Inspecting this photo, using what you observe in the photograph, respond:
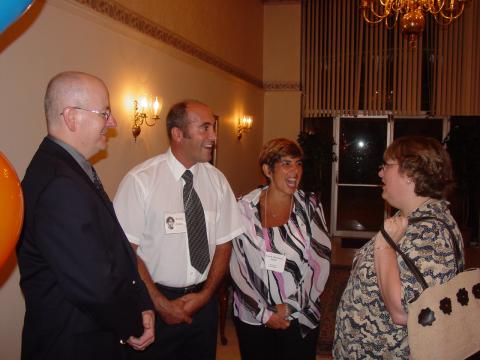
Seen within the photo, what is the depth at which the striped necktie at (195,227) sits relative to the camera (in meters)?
2.33

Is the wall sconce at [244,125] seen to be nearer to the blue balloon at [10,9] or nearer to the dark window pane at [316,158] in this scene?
the dark window pane at [316,158]

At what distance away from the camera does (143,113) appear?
14.1ft

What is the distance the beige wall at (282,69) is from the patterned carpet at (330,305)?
10.9ft

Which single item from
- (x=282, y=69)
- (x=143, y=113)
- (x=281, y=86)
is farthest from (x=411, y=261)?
(x=282, y=69)

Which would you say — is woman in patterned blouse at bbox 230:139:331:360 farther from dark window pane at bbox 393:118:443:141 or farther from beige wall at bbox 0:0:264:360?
dark window pane at bbox 393:118:443:141

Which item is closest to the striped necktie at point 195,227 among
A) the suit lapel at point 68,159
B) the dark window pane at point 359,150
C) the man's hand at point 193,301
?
the man's hand at point 193,301

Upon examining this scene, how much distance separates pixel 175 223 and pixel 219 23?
488cm

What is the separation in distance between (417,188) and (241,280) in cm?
113

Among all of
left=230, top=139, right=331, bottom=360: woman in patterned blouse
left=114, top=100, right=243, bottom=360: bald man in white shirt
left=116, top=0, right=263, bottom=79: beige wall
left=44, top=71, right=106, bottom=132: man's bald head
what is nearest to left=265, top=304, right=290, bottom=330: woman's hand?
left=230, top=139, right=331, bottom=360: woman in patterned blouse

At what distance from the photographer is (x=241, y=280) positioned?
248 centimetres

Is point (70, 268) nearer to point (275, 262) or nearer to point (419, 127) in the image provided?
point (275, 262)

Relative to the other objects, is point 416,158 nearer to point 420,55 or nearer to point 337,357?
point 337,357

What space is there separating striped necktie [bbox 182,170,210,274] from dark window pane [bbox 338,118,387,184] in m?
7.57

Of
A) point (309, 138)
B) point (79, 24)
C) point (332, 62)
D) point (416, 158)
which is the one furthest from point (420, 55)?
point (416, 158)
